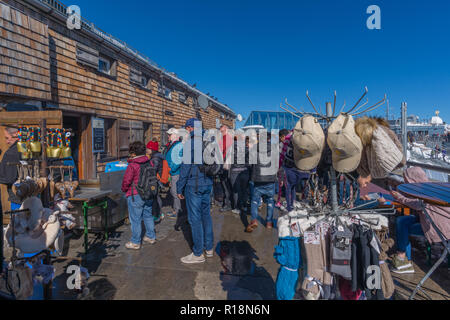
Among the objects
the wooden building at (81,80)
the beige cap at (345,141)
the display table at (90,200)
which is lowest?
the display table at (90,200)

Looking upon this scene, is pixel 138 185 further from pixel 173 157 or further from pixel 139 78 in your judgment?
pixel 139 78

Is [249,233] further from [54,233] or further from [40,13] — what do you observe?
[40,13]

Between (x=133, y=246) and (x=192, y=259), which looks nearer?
(x=192, y=259)

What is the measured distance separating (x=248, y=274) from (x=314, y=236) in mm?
1692

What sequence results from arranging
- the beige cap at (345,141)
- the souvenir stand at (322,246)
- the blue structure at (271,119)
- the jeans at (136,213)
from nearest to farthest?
the beige cap at (345,141) < the souvenir stand at (322,246) < the jeans at (136,213) < the blue structure at (271,119)

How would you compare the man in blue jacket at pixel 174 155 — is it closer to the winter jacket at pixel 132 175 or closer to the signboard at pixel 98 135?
the winter jacket at pixel 132 175

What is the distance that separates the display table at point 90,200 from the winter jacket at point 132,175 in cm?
55

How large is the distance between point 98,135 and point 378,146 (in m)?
7.70

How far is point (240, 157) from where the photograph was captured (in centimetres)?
552

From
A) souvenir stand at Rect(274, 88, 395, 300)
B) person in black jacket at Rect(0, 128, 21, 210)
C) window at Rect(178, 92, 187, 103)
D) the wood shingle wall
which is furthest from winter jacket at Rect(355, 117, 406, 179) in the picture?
window at Rect(178, 92, 187, 103)

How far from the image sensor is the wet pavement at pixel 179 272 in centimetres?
285

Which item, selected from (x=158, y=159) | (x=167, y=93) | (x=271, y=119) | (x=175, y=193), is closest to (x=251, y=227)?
(x=175, y=193)

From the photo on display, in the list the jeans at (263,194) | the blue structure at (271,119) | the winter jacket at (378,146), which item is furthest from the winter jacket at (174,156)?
the blue structure at (271,119)
